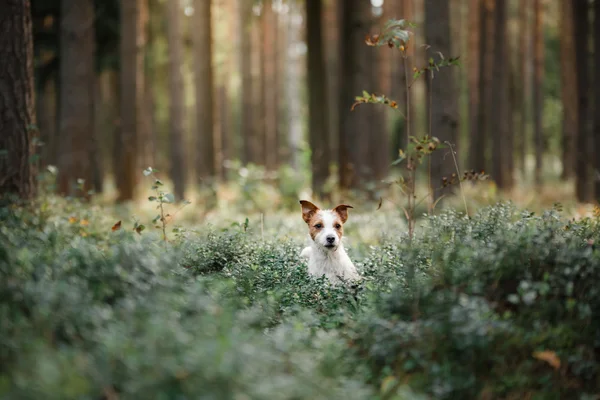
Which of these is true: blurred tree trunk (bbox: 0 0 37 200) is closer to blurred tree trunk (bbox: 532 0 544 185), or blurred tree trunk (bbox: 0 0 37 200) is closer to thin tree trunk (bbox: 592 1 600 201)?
thin tree trunk (bbox: 592 1 600 201)

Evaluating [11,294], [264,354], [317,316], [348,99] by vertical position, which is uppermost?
[348,99]

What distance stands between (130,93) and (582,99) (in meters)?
11.8

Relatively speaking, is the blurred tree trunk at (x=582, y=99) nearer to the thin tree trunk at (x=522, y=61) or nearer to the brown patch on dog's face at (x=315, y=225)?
the thin tree trunk at (x=522, y=61)

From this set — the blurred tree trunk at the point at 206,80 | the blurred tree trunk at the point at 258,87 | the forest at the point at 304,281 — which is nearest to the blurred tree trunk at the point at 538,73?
the forest at the point at 304,281

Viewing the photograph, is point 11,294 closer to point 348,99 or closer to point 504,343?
point 504,343

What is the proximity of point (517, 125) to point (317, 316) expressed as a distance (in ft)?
81.0

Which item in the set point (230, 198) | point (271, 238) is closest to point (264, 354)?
point (271, 238)

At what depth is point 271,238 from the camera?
27.5ft

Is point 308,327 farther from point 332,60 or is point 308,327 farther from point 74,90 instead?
point 332,60

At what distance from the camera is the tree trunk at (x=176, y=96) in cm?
1723

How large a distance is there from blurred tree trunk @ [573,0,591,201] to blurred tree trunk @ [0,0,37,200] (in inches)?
516

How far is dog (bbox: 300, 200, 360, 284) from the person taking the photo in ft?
21.8

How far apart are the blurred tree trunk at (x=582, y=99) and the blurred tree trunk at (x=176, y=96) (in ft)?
35.3

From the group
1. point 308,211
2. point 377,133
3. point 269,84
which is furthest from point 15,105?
point 269,84
